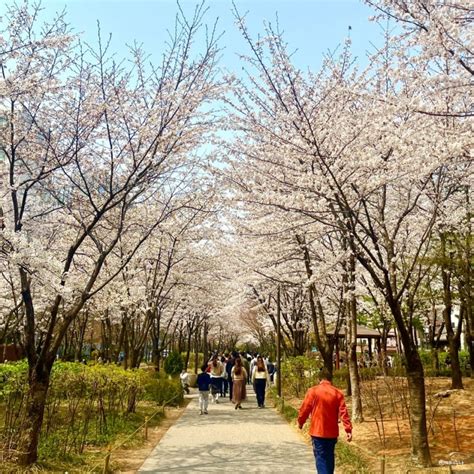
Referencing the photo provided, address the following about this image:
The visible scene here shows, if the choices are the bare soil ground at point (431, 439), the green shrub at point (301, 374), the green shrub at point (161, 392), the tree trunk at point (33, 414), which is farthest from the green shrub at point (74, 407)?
the green shrub at point (301, 374)

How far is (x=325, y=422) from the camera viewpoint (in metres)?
6.12

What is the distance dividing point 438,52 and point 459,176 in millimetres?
3144

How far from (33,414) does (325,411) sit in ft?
13.0

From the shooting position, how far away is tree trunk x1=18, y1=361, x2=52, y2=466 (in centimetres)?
675

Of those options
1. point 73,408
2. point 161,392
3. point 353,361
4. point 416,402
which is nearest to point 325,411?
point 416,402

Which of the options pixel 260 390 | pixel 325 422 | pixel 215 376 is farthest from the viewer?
Answer: pixel 215 376

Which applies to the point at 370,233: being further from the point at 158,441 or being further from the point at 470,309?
the point at 470,309

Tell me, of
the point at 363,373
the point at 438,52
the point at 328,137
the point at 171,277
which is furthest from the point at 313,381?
the point at 438,52

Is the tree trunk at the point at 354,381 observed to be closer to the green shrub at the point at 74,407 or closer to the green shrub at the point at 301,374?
the green shrub at the point at 74,407

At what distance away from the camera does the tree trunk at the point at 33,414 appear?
6.75 metres

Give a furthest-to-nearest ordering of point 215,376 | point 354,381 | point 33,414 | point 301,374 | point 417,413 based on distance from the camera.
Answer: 1. point 301,374
2. point 215,376
3. point 354,381
4. point 417,413
5. point 33,414

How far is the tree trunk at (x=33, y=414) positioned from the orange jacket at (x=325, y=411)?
3606mm

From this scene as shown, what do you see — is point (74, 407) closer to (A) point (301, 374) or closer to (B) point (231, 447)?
(B) point (231, 447)

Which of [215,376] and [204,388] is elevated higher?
[215,376]
